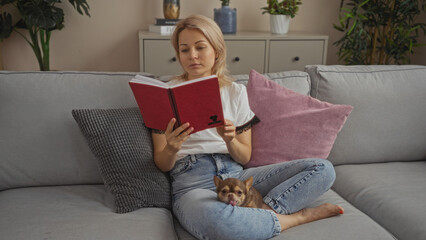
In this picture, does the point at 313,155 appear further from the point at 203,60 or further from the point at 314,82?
the point at 203,60

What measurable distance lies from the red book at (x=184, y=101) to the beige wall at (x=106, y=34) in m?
1.93

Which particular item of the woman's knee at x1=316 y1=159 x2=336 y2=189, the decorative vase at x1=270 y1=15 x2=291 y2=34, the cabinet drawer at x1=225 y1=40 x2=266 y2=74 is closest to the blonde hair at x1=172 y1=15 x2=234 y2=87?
the woman's knee at x1=316 y1=159 x2=336 y2=189

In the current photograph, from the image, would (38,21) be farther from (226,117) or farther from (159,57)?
(226,117)

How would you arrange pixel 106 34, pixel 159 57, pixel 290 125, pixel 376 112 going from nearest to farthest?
pixel 290 125 < pixel 376 112 < pixel 159 57 < pixel 106 34

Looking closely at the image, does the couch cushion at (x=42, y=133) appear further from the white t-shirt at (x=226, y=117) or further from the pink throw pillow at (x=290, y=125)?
the pink throw pillow at (x=290, y=125)

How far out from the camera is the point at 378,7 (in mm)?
2900

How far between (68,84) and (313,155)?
988 mm

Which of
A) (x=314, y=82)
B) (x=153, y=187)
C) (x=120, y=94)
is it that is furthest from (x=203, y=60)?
(x=314, y=82)

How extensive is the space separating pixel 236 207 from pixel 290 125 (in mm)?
517

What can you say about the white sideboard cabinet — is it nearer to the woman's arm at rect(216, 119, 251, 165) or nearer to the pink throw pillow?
the pink throw pillow

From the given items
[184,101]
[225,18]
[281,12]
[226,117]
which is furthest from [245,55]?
[184,101]

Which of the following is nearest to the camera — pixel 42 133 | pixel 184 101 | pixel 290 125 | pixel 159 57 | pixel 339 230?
pixel 184 101

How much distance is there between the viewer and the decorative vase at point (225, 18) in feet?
9.31

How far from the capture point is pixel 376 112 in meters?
1.81
